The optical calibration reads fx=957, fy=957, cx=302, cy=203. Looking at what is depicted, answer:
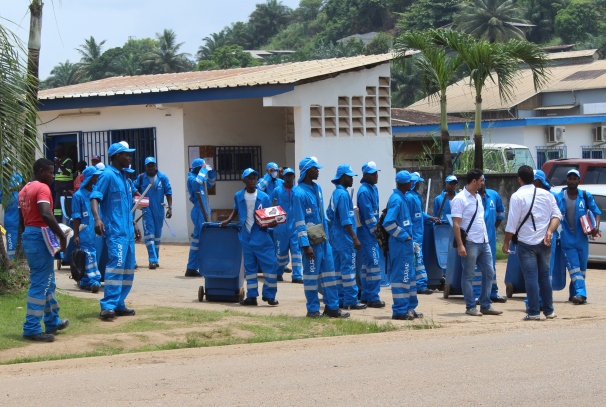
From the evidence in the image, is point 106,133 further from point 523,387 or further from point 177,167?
point 523,387

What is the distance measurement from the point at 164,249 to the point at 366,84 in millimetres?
6189

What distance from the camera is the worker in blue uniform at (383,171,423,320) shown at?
11.6 meters

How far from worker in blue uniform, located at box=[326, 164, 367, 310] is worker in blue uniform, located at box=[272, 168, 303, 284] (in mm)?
2035

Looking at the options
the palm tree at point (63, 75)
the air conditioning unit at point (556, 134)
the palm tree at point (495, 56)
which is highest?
the palm tree at point (63, 75)

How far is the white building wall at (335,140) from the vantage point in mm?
20938

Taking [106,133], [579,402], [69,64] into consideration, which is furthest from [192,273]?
[69,64]

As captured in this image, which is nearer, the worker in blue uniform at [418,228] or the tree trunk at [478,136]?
the worker in blue uniform at [418,228]

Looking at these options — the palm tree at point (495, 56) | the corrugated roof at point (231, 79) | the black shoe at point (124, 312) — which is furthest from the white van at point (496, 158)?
the black shoe at point (124, 312)

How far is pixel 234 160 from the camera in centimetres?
2328

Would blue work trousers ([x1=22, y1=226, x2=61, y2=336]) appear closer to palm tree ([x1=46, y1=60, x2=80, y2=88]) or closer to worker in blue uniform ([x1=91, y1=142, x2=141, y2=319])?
worker in blue uniform ([x1=91, y1=142, x2=141, y2=319])

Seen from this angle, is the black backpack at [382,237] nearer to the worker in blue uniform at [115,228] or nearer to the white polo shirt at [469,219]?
the white polo shirt at [469,219]

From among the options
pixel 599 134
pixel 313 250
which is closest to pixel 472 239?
pixel 313 250

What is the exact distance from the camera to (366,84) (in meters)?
22.4

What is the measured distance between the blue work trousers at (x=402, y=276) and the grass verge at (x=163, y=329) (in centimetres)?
35
